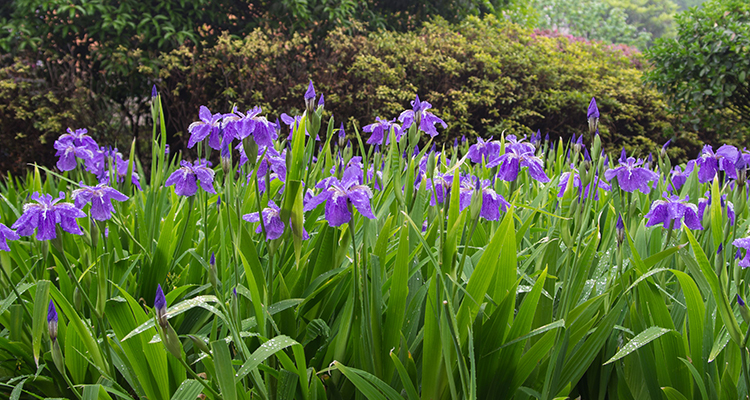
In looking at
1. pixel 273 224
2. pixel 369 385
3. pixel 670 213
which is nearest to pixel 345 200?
→ pixel 273 224

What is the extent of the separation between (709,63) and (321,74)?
4.68m

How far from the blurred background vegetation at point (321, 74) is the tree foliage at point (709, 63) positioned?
0.02m

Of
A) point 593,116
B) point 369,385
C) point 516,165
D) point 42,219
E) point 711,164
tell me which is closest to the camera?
point 369,385

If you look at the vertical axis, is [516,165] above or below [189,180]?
above

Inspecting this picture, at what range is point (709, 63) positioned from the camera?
5.92m

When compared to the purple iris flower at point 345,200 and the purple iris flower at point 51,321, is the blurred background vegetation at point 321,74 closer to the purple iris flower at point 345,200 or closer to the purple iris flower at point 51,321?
the purple iris flower at point 345,200

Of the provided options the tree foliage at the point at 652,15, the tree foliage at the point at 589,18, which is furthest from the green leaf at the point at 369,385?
the tree foliage at the point at 652,15

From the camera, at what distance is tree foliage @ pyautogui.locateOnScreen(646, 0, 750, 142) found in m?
5.78

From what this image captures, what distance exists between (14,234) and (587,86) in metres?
7.45

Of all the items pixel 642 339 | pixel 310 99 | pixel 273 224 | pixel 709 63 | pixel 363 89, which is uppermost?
pixel 709 63

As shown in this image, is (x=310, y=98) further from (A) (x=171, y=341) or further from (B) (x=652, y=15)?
(B) (x=652, y=15)

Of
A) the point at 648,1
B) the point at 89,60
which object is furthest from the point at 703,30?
the point at 648,1

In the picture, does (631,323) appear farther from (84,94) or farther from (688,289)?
(84,94)

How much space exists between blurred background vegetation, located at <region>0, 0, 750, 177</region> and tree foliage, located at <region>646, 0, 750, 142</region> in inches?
0.7
